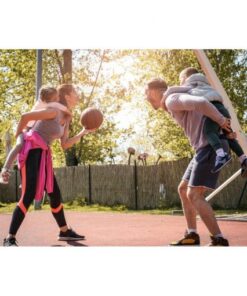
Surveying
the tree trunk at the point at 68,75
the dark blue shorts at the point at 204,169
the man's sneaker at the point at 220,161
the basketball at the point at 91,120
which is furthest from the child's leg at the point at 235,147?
the tree trunk at the point at 68,75

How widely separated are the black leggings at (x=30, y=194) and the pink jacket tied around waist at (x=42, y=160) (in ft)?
0.10

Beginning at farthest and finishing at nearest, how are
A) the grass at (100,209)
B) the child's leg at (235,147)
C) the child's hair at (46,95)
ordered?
the grass at (100,209)
the child's hair at (46,95)
the child's leg at (235,147)

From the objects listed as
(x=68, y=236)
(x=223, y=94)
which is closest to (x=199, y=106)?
(x=223, y=94)

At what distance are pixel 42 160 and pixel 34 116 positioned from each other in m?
0.36

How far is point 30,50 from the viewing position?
6160 mm

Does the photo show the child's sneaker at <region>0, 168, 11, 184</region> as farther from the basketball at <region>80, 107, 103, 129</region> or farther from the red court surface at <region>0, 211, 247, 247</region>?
the basketball at <region>80, 107, 103, 129</region>

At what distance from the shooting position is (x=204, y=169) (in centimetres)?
436

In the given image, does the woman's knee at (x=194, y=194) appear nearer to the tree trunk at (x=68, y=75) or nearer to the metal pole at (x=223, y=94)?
the metal pole at (x=223, y=94)

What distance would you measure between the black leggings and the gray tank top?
0.15 m

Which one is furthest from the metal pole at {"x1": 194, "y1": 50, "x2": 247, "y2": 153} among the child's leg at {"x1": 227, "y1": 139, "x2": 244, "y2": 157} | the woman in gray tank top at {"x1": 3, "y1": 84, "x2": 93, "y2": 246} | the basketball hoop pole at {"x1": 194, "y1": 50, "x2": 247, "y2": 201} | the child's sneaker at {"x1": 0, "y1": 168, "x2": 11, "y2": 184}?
the child's sneaker at {"x1": 0, "y1": 168, "x2": 11, "y2": 184}

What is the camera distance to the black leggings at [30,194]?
4.53 metres

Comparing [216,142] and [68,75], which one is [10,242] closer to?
[216,142]
